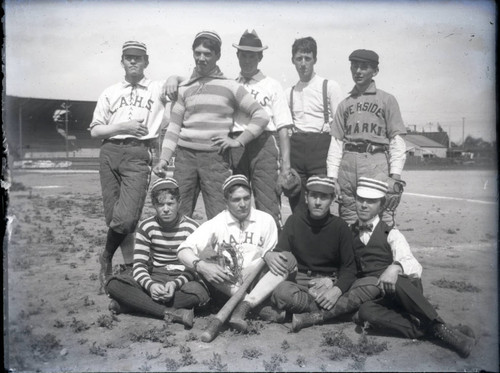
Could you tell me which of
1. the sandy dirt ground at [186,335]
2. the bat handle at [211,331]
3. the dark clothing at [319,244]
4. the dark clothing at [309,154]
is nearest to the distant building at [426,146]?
the sandy dirt ground at [186,335]

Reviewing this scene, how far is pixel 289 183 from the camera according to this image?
4.45 m

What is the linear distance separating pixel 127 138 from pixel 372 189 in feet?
7.57

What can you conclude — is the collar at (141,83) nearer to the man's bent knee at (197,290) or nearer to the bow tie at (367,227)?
the man's bent knee at (197,290)

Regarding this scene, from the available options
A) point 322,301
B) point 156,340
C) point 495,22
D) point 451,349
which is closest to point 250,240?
point 322,301

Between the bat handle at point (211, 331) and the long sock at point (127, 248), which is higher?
the long sock at point (127, 248)

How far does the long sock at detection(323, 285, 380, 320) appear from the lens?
11.7ft

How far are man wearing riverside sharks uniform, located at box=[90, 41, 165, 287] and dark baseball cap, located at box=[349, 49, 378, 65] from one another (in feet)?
6.06

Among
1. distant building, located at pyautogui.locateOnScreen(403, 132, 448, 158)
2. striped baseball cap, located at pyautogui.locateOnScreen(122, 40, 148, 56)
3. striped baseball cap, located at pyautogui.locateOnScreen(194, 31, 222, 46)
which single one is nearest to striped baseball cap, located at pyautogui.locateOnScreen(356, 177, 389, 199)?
striped baseball cap, located at pyautogui.locateOnScreen(194, 31, 222, 46)

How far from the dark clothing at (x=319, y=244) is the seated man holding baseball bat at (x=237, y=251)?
0.55 feet

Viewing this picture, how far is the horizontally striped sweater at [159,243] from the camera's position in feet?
13.0

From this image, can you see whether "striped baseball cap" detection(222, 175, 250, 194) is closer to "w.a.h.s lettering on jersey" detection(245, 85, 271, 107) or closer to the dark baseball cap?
"w.a.h.s lettering on jersey" detection(245, 85, 271, 107)

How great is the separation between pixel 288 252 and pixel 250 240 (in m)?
0.34

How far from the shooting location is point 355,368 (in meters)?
2.90

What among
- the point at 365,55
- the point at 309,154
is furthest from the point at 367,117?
the point at 309,154
